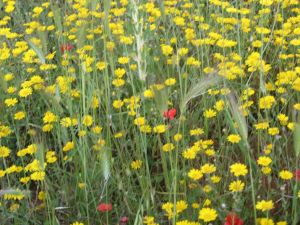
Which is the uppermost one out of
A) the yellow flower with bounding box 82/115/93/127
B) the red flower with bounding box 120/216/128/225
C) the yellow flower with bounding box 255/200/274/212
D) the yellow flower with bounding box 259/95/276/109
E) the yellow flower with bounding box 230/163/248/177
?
the yellow flower with bounding box 259/95/276/109

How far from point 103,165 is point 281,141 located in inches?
26.4

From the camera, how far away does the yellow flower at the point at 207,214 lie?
1.43 meters

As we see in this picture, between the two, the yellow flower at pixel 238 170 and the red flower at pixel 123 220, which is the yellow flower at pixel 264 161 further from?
the red flower at pixel 123 220

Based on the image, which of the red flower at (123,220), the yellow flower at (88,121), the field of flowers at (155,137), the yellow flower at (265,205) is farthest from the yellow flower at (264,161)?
the yellow flower at (88,121)

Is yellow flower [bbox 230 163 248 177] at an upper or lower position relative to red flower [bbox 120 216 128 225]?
upper

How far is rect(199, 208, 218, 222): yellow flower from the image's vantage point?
1432mm

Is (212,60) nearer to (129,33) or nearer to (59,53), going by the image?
(129,33)

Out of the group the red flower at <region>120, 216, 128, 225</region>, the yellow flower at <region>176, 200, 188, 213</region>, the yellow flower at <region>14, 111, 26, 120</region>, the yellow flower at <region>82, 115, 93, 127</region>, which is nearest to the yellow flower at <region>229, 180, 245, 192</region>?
the yellow flower at <region>176, 200, 188, 213</region>

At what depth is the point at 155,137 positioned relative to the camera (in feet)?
6.42

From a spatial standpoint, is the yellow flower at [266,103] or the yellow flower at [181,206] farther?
the yellow flower at [266,103]

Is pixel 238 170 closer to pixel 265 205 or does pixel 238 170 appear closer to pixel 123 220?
pixel 265 205

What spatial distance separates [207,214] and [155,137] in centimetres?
56

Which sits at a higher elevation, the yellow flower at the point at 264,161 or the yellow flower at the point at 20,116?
the yellow flower at the point at 20,116

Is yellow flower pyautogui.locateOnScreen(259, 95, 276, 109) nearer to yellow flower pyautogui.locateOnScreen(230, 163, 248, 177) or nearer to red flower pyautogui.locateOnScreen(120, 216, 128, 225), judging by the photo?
yellow flower pyautogui.locateOnScreen(230, 163, 248, 177)
